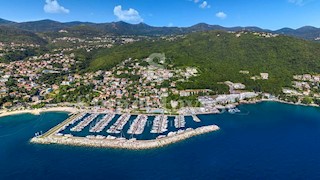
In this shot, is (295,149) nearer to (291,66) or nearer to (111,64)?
(291,66)

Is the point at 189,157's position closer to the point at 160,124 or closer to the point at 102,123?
the point at 160,124

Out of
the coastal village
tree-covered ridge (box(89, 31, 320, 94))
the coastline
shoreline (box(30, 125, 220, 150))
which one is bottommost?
shoreline (box(30, 125, 220, 150))

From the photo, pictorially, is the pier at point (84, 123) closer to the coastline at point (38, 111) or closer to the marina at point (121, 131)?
the marina at point (121, 131)

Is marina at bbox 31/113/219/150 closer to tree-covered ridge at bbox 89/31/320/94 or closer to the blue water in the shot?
the blue water

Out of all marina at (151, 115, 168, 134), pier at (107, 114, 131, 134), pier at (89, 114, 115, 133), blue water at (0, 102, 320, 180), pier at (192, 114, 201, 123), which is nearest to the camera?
blue water at (0, 102, 320, 180)

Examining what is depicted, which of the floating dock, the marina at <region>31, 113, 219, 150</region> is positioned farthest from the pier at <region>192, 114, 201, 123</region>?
the marina at <region>31, 113, 219, 150</region>

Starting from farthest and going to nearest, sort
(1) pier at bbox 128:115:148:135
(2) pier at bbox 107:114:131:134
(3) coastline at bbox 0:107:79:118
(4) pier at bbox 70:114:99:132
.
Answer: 1. (3) coastline at bbox 0:107:79:118
2. (4) pier at bbox 70:114:99:132
3. (2) pier at bbox 107:114:131:134
4. (1) pier at bbox 128:115:148:135

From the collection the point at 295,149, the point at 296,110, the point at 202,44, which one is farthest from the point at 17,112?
the point at 202,44
